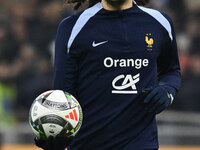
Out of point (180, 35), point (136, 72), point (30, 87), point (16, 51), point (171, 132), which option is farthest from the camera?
point (180, 35)

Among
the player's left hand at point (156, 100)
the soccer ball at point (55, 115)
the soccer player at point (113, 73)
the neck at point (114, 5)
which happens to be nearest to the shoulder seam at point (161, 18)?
the soccer player at point (113, 73)

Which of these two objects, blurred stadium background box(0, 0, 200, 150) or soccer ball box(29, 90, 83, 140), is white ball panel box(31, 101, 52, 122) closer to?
soccer ball box(29, 90, 83, 140)

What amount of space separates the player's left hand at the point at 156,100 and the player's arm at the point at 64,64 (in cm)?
46

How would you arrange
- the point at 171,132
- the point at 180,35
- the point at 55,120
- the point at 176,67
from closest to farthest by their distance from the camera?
the point at 55,120
the point at 176,67
the point at 171,132
the point at 180,35

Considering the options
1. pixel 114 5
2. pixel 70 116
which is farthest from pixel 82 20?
pixel 70 116

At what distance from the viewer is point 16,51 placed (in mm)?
9102

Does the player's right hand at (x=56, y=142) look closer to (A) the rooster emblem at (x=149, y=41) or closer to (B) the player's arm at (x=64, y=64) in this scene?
(B) the player's arm at (x=64, y=64)

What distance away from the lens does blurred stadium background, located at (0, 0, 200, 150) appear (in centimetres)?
782

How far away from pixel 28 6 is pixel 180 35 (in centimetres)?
273

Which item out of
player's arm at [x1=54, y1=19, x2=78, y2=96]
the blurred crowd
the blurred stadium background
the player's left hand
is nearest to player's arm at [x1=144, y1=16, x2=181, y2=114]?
the player's left hand

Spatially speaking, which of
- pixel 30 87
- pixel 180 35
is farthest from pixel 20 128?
pixel 180 35

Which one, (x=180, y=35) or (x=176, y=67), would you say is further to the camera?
(x=180, y=35)

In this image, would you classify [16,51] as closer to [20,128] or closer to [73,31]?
[20,128]

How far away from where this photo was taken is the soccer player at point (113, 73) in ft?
11.1
